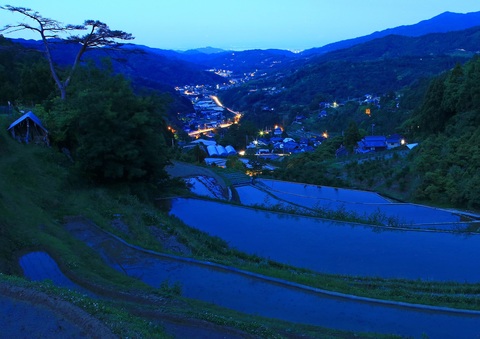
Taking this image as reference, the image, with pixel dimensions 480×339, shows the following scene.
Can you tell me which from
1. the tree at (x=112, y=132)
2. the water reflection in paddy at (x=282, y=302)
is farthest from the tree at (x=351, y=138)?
the water reflection in paddy at (x=282, y=302)

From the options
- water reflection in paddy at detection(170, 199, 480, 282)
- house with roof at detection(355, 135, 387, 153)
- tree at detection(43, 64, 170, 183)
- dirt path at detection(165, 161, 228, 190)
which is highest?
tree at detection(43, 64, 170, 183)

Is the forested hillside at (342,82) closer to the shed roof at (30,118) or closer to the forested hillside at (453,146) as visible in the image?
the forested hillside at (453,146)

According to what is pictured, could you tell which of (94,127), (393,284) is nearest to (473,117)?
(393,284)

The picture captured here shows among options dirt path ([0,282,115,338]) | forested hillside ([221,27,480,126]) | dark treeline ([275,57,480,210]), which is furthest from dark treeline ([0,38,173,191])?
forested hillside ([221,27,480,126])

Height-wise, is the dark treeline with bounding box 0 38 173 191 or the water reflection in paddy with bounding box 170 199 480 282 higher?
the dark treeline with bounding box 0 38 173 191

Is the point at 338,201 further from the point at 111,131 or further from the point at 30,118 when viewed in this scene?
the point at 30,118

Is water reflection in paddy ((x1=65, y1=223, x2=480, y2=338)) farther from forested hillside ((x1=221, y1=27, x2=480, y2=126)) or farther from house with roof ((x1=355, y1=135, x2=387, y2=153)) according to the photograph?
forested hillside ((x1=221, y1=27, x2=480, y2=126))
